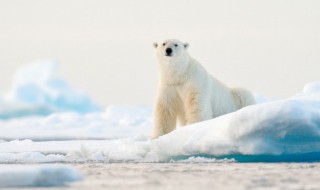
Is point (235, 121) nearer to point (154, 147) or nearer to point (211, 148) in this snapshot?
point (211, 148)

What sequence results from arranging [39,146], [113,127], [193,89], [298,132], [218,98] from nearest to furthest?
[298,132]
[193,89]
[218,98]
[39,146]
[113,127]

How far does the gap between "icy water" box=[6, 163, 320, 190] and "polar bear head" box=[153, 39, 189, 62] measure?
9.36ft

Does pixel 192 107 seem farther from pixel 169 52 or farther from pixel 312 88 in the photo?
pixel 312 88

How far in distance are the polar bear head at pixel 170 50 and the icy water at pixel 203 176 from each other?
112 inches

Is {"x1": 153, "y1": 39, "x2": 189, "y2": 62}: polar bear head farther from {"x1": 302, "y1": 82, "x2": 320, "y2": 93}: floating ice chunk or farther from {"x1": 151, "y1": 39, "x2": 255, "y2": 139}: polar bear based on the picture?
{"x1": 302, "y1": 82, "x2": 320, "y2": 93}: floating ice chunk

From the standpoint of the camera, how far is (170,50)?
8781 millimetres

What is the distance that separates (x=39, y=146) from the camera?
988cm

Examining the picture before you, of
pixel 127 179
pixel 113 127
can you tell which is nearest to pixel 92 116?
→ pixel 113 127

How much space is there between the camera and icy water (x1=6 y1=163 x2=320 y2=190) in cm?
416

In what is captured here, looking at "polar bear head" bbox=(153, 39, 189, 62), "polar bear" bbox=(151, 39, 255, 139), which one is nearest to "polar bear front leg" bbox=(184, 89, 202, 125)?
"polar bear" bbox=(151, 39, 255, 139)

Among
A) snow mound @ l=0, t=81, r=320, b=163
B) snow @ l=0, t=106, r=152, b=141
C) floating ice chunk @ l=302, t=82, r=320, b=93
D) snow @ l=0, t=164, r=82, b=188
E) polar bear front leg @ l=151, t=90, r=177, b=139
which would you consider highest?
snow @ l=0, t=106, r=152, b=141

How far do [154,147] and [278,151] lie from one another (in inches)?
54.9

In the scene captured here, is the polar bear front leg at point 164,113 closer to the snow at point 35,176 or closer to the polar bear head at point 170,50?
the polar bear head at point 170,50

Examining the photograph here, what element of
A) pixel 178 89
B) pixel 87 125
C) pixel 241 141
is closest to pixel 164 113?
pixel 178 89
